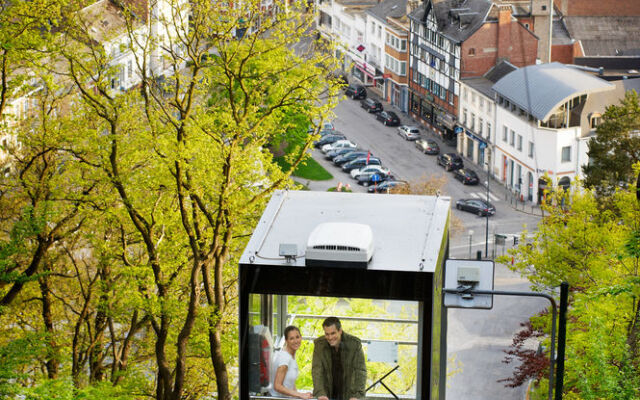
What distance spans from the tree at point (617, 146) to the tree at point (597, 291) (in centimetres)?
981

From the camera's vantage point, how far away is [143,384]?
35.7 meters

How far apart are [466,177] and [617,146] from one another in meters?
31.0

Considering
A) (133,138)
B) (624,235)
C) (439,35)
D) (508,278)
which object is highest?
(439,35)

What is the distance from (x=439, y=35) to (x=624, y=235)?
59.9 m

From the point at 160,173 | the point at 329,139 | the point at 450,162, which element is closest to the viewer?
the point at 160,173

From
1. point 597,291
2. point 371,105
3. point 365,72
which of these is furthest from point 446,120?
point 597,291

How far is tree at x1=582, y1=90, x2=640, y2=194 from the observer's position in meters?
55.8

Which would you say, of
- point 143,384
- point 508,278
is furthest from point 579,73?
point 143,384

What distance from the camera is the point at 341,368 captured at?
15.5 m

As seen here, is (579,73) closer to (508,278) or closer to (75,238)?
(508,278)

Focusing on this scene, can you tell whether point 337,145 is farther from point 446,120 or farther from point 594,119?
point 594,119

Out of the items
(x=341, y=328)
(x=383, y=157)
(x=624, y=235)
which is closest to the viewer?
(x=341, y=328)

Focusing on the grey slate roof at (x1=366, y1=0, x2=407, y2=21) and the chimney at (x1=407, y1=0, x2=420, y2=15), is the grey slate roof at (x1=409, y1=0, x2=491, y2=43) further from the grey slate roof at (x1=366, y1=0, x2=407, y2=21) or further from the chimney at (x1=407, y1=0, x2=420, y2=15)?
the grey slate roof at (x1=366, y1=0, x2=407, y2=21)

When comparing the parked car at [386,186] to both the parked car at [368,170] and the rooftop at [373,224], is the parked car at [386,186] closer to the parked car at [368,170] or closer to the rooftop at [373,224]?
the parked car at [368,170]
